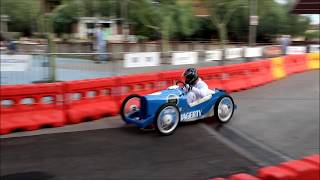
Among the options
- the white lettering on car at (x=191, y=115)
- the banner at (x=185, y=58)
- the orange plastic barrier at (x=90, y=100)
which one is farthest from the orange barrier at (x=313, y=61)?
the banner at (x=185, y=58)

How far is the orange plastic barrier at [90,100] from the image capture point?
1016 cm

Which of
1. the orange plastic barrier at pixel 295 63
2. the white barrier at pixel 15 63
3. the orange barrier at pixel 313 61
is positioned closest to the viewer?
the white barrier at pixel 15 63

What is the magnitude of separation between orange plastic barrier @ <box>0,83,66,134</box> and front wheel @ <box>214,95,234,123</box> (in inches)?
124

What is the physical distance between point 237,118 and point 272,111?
4.36 ft

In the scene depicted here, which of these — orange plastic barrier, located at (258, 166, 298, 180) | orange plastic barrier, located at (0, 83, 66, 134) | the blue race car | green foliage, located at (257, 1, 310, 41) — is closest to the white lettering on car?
the blue race car

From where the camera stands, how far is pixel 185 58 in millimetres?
4578

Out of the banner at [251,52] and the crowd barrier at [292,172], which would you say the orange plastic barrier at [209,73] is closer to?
the crowd barrier at [292,172]

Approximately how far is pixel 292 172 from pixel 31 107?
701 cm

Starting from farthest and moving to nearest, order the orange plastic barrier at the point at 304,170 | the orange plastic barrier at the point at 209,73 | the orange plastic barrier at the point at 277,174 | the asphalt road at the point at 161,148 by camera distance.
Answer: the asphalt road at the point at 161,148
the orange plastic barrier at the point at 209,73
the orange plastic barrier at the point at 304,170
the orange plastic barrier at the point at 277,174

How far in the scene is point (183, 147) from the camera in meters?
8.26

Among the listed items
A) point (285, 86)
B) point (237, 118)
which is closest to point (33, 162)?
point (237, 118)

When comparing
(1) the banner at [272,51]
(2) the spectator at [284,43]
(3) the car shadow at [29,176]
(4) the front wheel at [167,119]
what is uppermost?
(2) the spectator at [284,43]

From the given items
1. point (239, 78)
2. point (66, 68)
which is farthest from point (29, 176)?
point (239, 78)

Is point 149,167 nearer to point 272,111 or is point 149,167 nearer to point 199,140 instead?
point 199,140
